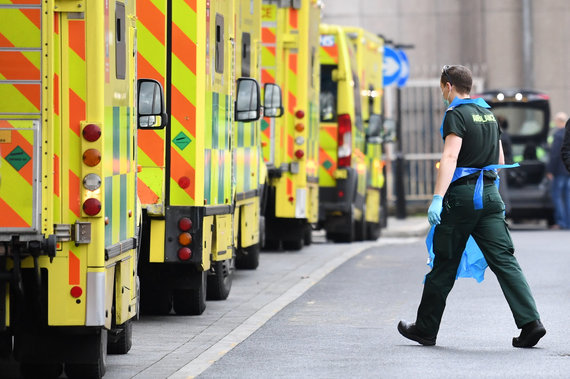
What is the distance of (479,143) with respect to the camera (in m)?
11.0

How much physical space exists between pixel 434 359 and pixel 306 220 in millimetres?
10379

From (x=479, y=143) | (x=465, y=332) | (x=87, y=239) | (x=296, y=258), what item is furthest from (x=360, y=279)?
(x=87, y=239)

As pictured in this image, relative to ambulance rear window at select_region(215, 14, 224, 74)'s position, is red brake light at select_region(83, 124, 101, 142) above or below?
below

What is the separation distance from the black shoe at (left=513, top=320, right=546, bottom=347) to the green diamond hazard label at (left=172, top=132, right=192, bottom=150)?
3040 mm

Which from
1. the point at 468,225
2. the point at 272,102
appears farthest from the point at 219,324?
the point at 272,102

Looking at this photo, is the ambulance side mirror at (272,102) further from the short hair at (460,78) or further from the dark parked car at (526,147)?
the dark parked car at (526,147)

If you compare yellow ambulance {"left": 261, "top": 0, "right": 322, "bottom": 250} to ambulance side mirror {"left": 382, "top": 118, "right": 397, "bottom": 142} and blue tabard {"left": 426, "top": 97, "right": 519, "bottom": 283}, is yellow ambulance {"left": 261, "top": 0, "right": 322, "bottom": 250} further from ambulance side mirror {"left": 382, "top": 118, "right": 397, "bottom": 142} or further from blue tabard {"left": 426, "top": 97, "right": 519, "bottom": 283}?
blue tabard {"left": 426, "top": 97, "right": 519, "bottom": 283}

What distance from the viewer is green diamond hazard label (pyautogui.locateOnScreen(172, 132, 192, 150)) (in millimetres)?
12438

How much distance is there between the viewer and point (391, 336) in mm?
11688

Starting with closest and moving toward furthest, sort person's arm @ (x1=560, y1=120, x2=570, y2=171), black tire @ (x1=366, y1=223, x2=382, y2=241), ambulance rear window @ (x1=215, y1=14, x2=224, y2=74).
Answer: ambulance rear window @ (x1=215, y1=14, x2=224, y2=74)
person's arm @ (x1=560, y1=120, x2=570, y2=171)
black tire @ (x1=366, y1=223, x2=382, y2=241)

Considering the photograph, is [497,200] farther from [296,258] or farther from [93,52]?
[296,258]

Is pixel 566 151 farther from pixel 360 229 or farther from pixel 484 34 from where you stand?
pixel 484 34

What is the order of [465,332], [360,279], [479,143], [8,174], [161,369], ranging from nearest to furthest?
1. [8,174]
2. [161,369]
3. [479,143]
4. [465,332]
5. [360,279]

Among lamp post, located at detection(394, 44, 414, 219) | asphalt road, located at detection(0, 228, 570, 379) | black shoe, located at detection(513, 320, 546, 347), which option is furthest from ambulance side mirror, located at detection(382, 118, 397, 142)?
black shoe, located at detection(513, 320, 546, 347)
